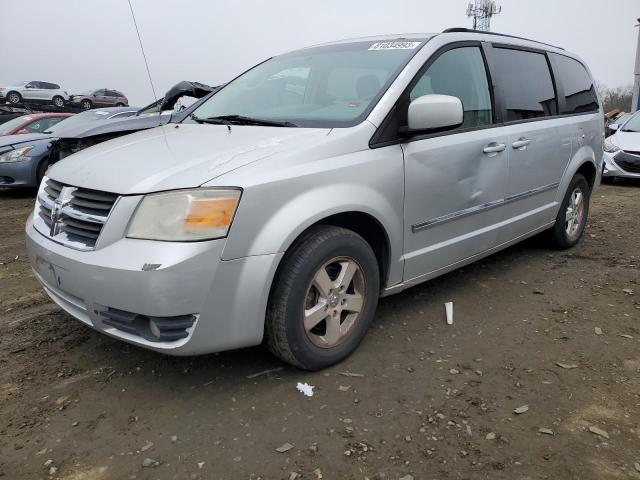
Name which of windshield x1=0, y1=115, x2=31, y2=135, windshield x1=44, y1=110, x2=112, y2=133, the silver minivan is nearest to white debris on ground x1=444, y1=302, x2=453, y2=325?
the silver minivan

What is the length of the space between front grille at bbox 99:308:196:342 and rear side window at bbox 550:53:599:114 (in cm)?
355

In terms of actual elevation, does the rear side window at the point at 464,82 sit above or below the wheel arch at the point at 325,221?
above

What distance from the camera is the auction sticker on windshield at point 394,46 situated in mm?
3137

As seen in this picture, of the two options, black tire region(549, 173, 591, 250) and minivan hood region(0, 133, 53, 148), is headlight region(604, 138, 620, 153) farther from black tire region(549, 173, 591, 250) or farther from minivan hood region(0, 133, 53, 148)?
minivan hood region(0, 133, 53, 148)

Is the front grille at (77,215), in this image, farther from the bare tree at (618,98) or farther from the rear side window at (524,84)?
the bare tree at (618,98)

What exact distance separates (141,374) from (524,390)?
6.17 ft

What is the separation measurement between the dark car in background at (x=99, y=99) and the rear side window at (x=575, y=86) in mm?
28750

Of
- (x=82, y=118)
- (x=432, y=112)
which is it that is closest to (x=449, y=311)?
(x=432, y=112)

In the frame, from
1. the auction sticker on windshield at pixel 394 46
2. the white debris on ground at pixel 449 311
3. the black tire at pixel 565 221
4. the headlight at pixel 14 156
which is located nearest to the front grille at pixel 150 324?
the white debris on ground at pixel 449 311

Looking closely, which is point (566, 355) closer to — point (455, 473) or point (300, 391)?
point (455, 473)

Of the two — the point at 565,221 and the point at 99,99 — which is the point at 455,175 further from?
the point at 99,99

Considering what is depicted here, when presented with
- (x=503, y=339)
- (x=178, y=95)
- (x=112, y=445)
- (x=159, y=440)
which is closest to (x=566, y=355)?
(x=503, y=339)

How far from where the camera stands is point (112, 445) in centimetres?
216

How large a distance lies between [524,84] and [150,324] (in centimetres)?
312
